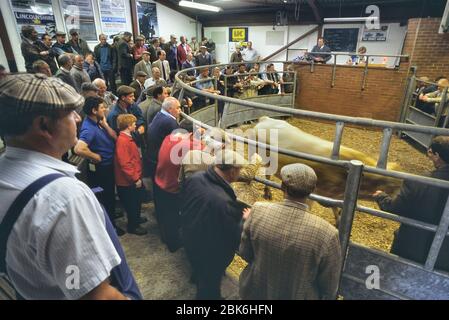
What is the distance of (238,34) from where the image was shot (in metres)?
15.7

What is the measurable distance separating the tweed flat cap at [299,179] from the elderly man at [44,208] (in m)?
0.96

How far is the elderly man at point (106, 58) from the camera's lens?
881 centimetres

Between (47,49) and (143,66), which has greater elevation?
(47,49)

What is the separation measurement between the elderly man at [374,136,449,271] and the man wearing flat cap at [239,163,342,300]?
0.82m

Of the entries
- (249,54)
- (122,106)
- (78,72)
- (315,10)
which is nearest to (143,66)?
(78,72)

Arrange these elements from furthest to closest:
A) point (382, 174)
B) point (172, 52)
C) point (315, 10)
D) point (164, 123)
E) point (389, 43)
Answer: point (315, 10), point (389, 43), point (172, 52), point (164, 123), point (382, 174)

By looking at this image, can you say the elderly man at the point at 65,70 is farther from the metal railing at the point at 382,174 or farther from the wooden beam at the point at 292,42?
the wooden beam at the point at 292,42

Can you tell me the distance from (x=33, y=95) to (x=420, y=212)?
7.56ft

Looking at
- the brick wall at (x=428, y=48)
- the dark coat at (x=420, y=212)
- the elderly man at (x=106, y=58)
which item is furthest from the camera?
the elderly man at (x=106, y=58)

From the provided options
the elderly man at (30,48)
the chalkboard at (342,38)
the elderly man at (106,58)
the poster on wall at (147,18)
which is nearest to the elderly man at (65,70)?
the elderly man at (30,48)

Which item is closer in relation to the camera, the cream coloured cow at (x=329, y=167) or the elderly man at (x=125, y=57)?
the cream coloured cow at (x=329, y=167)

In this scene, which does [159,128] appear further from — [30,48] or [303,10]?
[303,10]
